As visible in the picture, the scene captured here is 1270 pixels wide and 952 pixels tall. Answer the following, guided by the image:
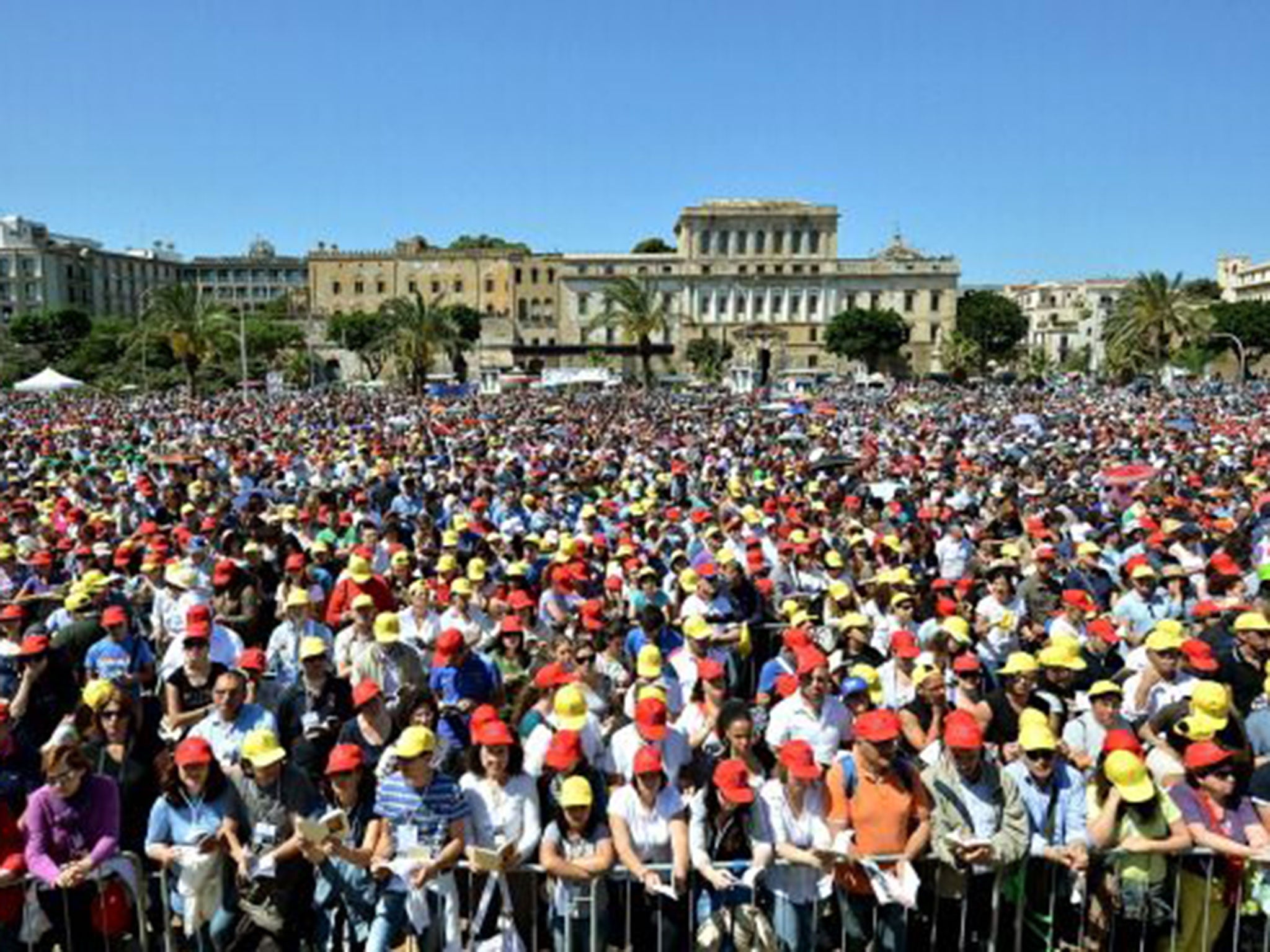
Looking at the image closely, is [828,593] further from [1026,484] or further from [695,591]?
[1026,484]

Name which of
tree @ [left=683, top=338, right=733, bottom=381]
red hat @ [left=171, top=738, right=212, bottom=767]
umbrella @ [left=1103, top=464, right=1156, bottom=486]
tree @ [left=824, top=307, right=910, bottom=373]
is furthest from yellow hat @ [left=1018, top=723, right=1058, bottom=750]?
tree @ [left=824, top=307, right=910, bottom=373]

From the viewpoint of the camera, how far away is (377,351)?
77812 millimetres

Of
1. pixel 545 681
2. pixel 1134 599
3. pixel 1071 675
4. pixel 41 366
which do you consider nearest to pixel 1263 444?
pixel 1134 599

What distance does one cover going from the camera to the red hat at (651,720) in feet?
16.4

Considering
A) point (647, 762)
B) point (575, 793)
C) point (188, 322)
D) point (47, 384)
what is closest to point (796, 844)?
point (647, 762)

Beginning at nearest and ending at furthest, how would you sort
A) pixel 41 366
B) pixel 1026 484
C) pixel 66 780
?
pixel 66 780 → pixel 1026 484 → pixel 41 366

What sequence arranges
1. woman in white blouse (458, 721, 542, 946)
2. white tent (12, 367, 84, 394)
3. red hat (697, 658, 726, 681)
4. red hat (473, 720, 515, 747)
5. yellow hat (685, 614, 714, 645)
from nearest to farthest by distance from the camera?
woman in white blouse (458, 721, 542, 946)
red hat (473, 720, 515, 747)
red hat (697, 658, 726, 681)
yellow hat (685, 614, 714, 645)
white tent (12, 367, 84, 394)

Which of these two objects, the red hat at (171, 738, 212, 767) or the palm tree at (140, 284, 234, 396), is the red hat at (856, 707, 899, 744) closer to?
the red hat at (171, 738, 212, 767)

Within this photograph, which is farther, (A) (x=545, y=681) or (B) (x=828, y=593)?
(B) (x=828, y=593)

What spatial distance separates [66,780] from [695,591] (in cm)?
477

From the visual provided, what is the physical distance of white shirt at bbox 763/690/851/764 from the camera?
5391 mm

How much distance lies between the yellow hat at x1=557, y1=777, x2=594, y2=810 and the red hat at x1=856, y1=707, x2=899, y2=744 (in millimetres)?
1207

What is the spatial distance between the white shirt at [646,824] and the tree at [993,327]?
99775 mm

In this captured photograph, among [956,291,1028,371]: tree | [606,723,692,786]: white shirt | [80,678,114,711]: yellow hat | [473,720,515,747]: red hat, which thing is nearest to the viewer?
[473,720,515,747]: red hat
